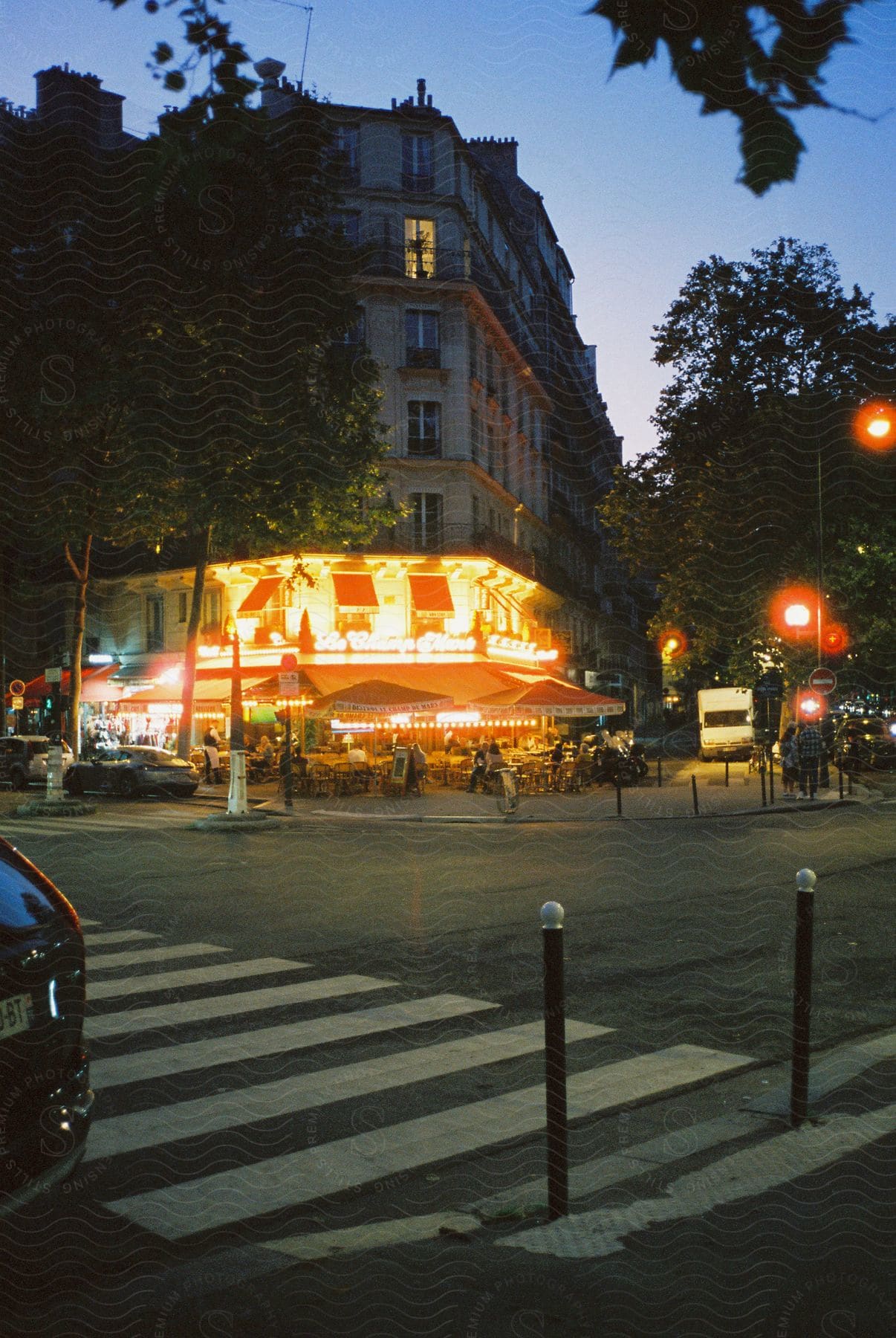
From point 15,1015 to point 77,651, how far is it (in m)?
28.6

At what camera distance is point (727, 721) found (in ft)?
164

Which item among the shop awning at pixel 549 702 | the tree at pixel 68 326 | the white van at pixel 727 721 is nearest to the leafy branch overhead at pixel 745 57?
the tree at pixel 68 326

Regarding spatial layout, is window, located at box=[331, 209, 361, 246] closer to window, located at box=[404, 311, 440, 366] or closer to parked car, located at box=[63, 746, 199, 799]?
window, located at box=[404, 311, 440, 366]

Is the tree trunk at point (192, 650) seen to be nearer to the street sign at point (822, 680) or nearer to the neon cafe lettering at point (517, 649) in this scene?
the neon cafe lettering at point (517, 649)

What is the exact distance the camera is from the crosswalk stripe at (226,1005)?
730cm

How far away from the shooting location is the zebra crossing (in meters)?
4.84

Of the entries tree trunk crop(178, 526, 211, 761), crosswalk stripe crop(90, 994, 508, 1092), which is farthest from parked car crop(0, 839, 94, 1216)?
tree trunk crop(178, 526, 211, 761)

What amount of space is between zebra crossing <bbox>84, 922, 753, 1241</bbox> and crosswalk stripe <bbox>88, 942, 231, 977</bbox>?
0.09 m

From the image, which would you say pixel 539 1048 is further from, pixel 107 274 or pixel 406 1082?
pixel 107 274

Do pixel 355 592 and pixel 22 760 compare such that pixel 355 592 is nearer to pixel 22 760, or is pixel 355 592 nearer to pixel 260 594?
pixel 260 594

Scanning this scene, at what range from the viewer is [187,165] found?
14.2 ft

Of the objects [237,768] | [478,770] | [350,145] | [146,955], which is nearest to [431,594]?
[478,770]

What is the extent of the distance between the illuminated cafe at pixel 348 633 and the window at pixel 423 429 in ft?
12.7

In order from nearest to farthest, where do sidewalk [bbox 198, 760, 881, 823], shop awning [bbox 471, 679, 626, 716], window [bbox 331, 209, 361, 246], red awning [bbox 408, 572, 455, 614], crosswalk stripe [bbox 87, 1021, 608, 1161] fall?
crosswalk stripe [bbox 87, 1021, 608, 1161]
sidewalk [bbox 198, 760, 881, 823]
shop awning [bbox 471, 679, 626, 716]
red awning [bbox 408, 572, 455, 614]
window [bbox 331, 209, 361, 246]
